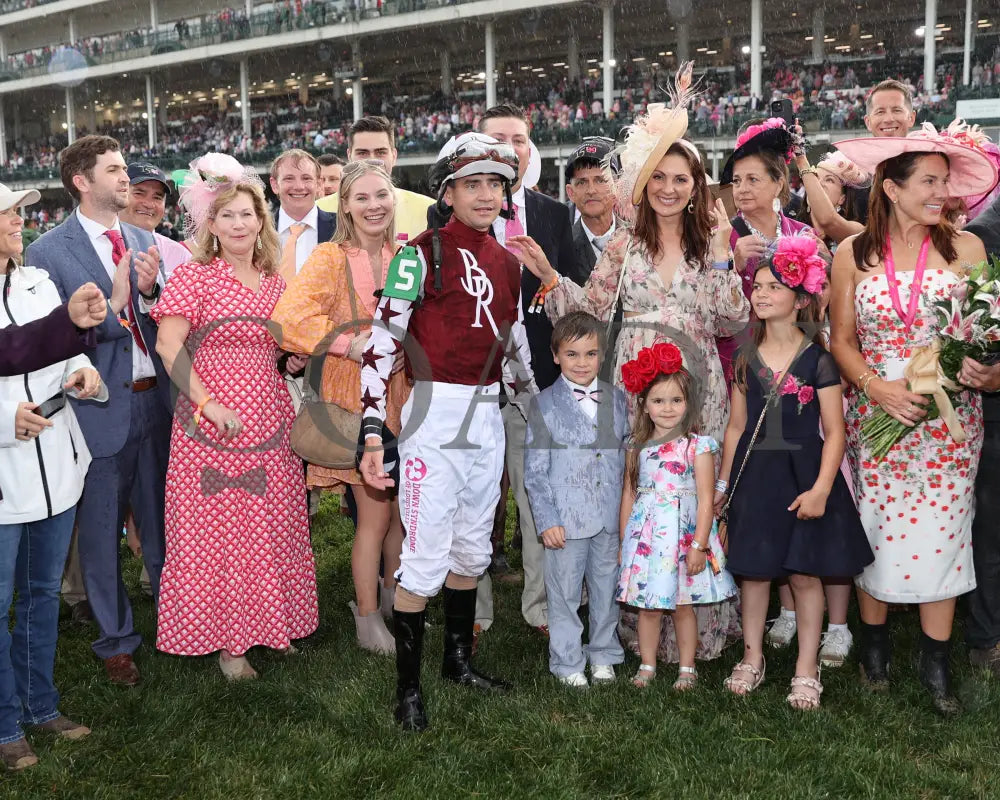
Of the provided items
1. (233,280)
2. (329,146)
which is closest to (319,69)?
(329,146)

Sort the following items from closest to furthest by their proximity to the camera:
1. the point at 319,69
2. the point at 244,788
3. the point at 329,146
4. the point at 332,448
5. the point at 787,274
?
1. the point at 244,788
2. the point at 787,274
3. the point at 332,448
4. the point at 329,146
5. the point at 319,69

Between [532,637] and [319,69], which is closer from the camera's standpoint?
[532,637]

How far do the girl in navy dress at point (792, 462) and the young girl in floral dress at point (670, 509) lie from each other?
13 centimetres

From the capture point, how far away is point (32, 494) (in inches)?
144

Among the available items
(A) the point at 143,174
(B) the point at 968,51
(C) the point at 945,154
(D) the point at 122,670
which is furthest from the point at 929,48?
(D) the point at 122,670

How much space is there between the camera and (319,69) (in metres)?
47.7

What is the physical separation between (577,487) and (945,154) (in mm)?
2172

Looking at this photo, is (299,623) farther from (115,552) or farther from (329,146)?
(329,146)

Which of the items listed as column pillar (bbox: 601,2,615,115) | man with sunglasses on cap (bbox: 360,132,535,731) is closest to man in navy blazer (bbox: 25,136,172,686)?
man with sunglasses on cap (bbox: 360,132,535,731)

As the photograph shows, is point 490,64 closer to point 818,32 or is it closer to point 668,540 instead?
point 818,32

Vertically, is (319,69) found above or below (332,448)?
above

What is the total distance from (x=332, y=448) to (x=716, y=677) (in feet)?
6.85

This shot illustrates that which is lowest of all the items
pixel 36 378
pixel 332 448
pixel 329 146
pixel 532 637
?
pixel 532 637

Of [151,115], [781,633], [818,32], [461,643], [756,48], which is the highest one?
[818,32]
